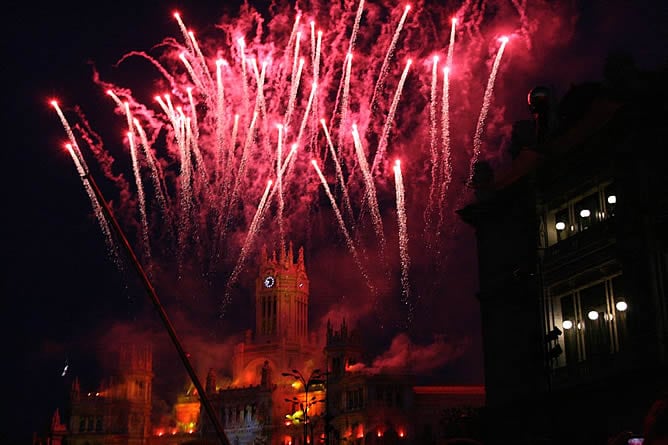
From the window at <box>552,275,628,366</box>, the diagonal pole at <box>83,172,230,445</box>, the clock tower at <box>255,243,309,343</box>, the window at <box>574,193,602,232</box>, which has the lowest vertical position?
the diagonal pole at <box>83,172,230,445</box>

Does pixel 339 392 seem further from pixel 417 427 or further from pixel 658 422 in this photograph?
pixel 658 422

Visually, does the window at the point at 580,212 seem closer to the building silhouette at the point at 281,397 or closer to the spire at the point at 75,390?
the building silhouette at the point at 281,397

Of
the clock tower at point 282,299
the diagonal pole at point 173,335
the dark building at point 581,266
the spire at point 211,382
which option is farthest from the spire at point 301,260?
the diagonal pole at point 173,335

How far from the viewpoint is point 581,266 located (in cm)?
3359

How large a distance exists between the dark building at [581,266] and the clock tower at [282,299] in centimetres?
8516

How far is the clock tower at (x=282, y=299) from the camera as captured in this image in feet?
409

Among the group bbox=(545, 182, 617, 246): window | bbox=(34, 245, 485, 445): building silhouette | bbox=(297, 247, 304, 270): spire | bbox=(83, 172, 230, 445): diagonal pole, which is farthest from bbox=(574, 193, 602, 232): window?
bbox=(297, 247, 304, 270): spire

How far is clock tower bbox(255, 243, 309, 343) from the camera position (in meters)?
125

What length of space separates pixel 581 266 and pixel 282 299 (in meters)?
94.7

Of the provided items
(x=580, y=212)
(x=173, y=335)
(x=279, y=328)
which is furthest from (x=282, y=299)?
(x=173, y=335)

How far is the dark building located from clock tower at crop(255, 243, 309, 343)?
85.2 m

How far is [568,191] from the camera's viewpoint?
1398 inches

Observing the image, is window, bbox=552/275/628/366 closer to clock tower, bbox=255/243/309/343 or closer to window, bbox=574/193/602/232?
window, bbox=574/193/602/232

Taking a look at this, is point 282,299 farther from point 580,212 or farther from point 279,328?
point 580,212
